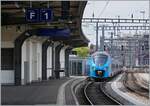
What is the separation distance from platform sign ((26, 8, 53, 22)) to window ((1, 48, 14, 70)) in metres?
12.5

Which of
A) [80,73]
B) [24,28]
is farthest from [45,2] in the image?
[80,73]

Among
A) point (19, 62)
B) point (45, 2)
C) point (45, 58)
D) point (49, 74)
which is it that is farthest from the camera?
point (49, 74)

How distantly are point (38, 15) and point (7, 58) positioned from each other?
13.2 meters

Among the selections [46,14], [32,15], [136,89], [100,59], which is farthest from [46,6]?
[100,59]

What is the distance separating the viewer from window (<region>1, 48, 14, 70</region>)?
117 ft

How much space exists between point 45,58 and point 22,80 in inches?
431

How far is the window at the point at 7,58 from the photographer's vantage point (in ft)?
117

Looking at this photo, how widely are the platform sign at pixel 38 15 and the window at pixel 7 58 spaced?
12.5m

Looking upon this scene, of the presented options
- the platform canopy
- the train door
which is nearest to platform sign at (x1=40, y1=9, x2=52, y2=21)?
the platform canopy

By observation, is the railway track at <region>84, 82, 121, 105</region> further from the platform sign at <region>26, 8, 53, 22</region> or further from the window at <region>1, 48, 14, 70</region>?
the window at <region>1, 48, 14, 70</region>

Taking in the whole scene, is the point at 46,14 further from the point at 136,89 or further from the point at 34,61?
the point at 34,61

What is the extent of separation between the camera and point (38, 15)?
2317 cm

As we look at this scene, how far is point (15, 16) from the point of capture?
31312 mm

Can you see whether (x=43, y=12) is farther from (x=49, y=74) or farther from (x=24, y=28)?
(x=49, y=74)
